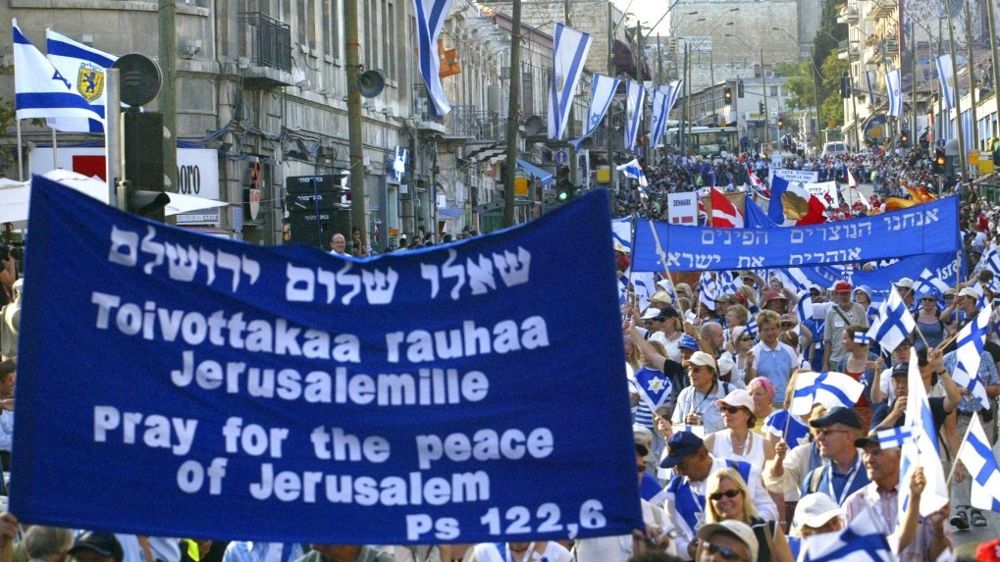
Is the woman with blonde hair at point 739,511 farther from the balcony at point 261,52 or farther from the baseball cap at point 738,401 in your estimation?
the balcony at point 261,52

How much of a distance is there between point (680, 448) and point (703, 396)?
8.70 feet

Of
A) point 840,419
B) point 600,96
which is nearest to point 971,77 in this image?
point 600,96

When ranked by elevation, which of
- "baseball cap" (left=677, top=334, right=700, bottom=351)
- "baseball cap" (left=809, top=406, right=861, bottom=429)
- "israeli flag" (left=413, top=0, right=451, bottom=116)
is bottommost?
"baseball cap" (left=809, top=406, right=861, bottom=429)

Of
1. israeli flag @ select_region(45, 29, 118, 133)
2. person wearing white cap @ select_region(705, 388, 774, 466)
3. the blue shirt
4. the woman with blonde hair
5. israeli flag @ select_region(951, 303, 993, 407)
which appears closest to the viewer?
the woman with blonde hair

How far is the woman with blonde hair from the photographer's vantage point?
780 centimetres

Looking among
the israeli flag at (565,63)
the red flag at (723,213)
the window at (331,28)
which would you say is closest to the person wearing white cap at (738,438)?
the red flag at (723,213)

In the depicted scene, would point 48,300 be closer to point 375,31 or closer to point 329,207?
point 329,207

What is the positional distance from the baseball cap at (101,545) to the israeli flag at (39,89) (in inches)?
530

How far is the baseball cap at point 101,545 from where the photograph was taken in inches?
264

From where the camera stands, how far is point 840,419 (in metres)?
9.15

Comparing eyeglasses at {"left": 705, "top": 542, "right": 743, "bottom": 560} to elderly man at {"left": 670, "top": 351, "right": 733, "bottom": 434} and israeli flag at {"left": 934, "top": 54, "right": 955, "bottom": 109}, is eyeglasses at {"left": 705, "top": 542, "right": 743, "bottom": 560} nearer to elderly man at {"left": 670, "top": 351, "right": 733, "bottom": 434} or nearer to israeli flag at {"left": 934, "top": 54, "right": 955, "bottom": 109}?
elderly man at {"left": 670, "top": 351, "right": 733, "bottom": 434}

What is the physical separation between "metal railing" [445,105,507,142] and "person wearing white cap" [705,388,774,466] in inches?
1751

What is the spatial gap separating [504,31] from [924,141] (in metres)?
27.9

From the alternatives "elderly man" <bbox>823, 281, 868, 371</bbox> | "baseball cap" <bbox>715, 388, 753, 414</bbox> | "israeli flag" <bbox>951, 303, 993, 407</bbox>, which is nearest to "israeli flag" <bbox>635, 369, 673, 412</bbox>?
"israeli flag" <bbox>951, 303, 993, 407</bbox>
